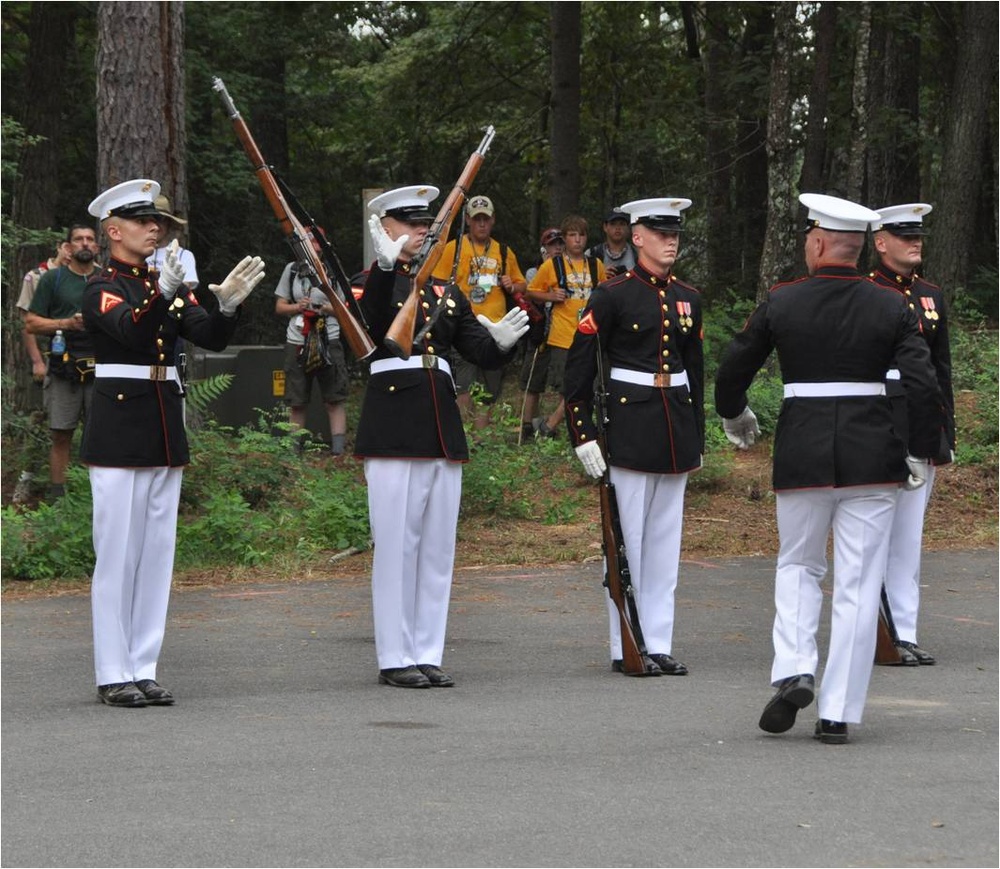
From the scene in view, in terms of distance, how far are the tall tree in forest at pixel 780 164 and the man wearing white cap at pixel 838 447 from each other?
419 inches

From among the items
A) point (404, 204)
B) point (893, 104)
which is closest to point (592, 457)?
point (404, 204)

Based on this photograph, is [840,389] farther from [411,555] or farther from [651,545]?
[411,555]

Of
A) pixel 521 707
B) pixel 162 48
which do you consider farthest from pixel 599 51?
pixel 521 707

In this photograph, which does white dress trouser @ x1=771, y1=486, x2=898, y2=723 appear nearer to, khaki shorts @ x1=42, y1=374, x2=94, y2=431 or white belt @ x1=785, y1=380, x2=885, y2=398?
white belt @ x1=785, y1=380, x2=885, y2=398

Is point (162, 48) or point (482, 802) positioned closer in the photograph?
point (482, 802)

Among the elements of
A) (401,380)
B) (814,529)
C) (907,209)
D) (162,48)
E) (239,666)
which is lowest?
(239,666)

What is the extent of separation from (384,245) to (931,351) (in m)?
2.89

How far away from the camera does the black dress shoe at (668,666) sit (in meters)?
8.24

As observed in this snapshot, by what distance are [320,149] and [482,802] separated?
27.5 m

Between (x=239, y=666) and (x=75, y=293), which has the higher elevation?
(x=75, y=293)

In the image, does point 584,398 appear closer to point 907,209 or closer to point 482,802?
point 907,209

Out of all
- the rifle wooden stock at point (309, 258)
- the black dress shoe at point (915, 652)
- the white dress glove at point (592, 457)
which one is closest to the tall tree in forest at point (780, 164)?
the black dress shoe at point (915, 652)

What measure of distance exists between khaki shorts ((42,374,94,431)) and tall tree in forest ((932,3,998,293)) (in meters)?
13.2

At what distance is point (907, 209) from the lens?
8680 mm
